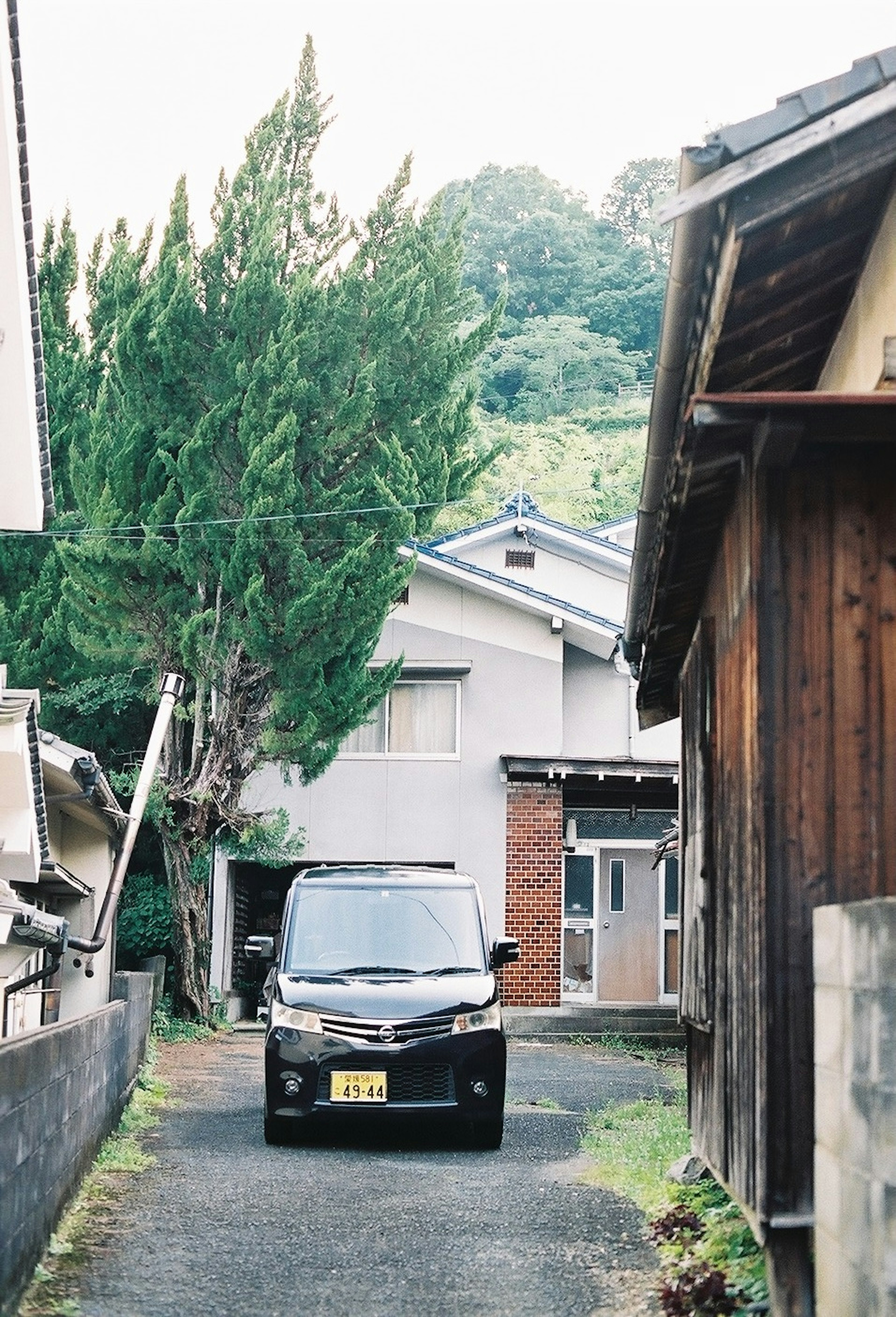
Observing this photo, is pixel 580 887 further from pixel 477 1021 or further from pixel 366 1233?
pixel 366 1233

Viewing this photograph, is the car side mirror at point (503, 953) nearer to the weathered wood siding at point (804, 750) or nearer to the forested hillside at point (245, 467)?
the weathered wood siding at point (804, 750)

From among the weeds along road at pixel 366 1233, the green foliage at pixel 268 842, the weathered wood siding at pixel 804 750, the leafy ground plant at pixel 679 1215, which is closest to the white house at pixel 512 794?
the green foliage at pixel 268 842

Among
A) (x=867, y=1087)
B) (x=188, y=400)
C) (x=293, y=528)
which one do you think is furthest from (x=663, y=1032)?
(x=867, y=1087)

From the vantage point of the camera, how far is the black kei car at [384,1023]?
453 inches

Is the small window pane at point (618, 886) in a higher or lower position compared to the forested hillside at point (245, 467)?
lower

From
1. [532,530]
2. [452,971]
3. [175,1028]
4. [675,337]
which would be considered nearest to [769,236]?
[675,337]

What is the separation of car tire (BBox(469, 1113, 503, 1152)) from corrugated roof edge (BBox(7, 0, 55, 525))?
6.09 meters

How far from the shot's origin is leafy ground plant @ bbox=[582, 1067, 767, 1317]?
6.49m

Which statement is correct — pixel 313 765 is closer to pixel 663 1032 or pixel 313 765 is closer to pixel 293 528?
pixel 293 528

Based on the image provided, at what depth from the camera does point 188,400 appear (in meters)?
21.6

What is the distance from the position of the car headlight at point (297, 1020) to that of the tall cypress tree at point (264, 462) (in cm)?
938

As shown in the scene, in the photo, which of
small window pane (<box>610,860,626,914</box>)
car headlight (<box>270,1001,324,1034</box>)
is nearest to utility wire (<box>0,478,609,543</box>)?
small window pane (<box>610,860,626,914</box>)

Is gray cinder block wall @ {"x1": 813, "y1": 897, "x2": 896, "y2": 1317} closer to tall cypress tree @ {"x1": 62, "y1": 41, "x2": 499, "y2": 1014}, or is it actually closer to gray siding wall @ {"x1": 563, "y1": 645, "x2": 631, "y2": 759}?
tall cypress tree @ {"x1": 62, "y1": 41, "x2": 499, "y2": 1014}

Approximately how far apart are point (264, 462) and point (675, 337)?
48.9 feet
